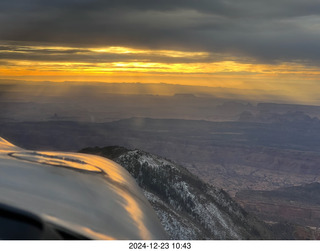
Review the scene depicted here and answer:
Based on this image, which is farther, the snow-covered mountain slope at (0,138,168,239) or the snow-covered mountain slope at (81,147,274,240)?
the snow-covered mountain slope at (81,147,274,240)

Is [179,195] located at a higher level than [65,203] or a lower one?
higher

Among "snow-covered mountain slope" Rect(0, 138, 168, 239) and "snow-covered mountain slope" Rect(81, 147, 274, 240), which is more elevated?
"snow-covered mountain slope" Rect(81, 147, 274, 240)

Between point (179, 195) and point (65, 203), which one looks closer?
point (65, 203)

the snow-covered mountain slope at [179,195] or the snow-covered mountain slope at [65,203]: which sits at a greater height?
the snow-covered mountain slope at [179,195]

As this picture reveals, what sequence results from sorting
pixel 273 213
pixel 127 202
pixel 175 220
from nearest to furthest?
1. pixel 127 202
2. pixel 175 220
3. pixel 273 213

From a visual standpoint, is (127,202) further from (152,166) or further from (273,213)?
(273,213)

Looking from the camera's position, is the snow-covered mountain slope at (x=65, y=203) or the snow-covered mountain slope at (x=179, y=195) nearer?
the snow-covered mountain slope at (x=65, y=203)

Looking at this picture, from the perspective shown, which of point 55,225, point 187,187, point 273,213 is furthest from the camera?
point 273,213

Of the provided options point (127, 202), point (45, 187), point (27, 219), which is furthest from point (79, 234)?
point (127, 202)
